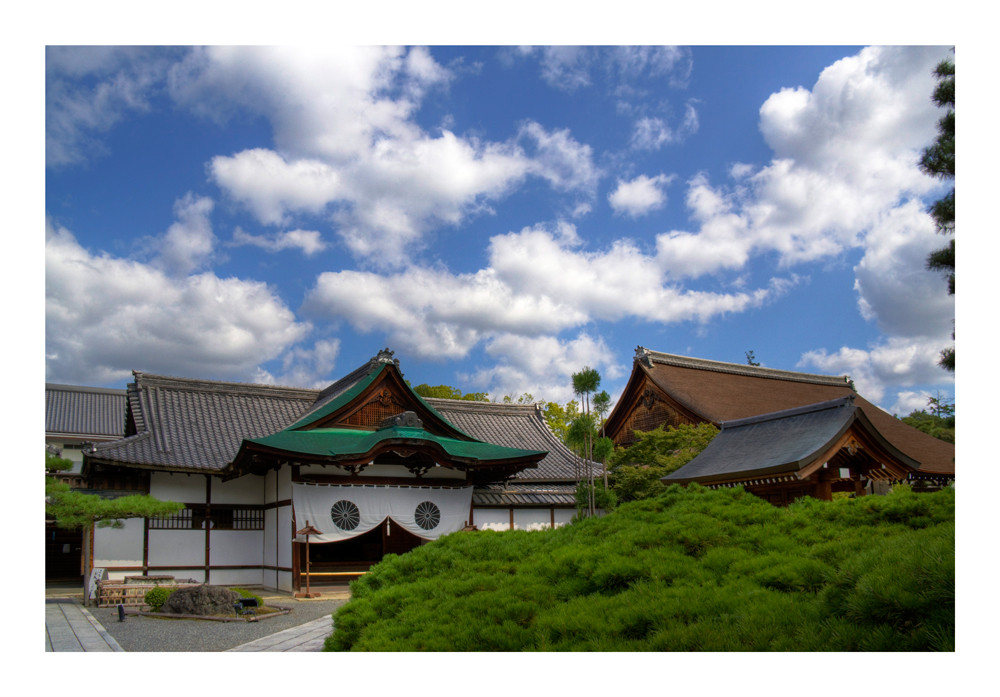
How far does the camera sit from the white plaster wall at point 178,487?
13.2 meters

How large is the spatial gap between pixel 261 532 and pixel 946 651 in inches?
510

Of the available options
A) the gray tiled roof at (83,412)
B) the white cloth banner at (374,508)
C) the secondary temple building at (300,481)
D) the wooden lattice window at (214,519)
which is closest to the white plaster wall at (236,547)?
the secondary temple building at (300,481)

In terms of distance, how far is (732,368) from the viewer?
25.0m

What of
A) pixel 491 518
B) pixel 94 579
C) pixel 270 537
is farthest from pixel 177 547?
pixel 491 518

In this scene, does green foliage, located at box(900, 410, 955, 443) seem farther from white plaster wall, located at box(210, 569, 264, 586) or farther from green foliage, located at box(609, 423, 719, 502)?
white plaster wall, located at box(210, 569, 264, 586)

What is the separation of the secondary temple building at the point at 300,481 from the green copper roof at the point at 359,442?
31 millimetres

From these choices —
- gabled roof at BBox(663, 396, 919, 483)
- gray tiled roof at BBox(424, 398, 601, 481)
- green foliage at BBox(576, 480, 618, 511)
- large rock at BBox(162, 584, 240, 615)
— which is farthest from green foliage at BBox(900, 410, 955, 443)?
large rock at BBox(162, 584, 240, 615)

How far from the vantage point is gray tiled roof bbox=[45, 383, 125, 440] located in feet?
85.7

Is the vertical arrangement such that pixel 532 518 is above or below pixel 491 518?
below

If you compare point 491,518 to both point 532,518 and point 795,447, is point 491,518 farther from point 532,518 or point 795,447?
point 795,447

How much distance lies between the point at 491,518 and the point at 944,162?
11433 millimetres

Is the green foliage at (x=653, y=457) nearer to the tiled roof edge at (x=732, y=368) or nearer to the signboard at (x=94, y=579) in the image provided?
the tiled roof edge at (x=732, y=368)

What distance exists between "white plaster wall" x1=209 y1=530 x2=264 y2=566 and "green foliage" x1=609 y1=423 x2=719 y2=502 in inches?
326

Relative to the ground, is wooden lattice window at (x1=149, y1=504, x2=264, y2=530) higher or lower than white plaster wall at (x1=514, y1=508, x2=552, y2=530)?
higher
